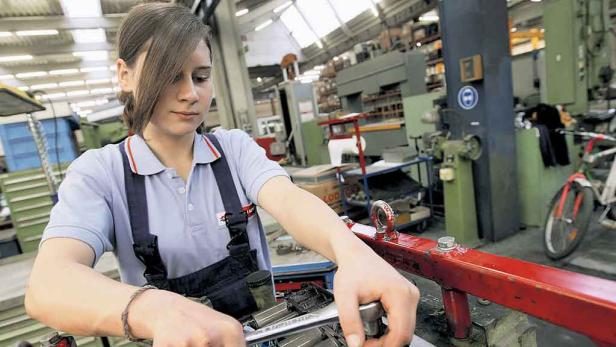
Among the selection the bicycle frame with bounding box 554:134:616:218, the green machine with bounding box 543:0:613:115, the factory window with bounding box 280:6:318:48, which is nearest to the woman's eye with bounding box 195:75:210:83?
the bicycle frame with bounding box 554:134:616:218

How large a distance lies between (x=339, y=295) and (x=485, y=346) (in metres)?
0.41

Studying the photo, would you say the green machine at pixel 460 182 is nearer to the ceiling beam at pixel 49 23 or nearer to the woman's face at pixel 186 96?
the woman's face at pixel 186 96

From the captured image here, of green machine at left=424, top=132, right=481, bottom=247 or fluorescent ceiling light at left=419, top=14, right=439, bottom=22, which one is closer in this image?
green machine at left=424, top=132, right=481, bottom=247

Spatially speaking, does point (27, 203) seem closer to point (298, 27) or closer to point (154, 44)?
point (154, 44)

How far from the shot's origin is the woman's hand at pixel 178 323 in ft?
1.29

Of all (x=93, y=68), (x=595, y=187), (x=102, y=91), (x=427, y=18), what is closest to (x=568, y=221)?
(x=595, y=187)

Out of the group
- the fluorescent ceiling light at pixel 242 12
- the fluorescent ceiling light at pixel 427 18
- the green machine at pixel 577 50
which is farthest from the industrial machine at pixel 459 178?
the fluorescent ceiling light at pixel 242 12

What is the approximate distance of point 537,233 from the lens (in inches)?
112

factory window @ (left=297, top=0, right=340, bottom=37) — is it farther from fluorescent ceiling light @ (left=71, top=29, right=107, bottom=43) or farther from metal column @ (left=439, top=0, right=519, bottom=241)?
metal column @ (left=439, top=0, right=519, bottom=241)

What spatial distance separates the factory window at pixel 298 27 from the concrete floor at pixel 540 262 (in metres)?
10.2

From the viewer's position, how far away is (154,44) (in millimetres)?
659

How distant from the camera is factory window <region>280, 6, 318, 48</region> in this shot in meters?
11.7

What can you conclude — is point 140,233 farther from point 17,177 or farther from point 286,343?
point 17,177

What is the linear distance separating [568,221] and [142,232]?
2.81m
